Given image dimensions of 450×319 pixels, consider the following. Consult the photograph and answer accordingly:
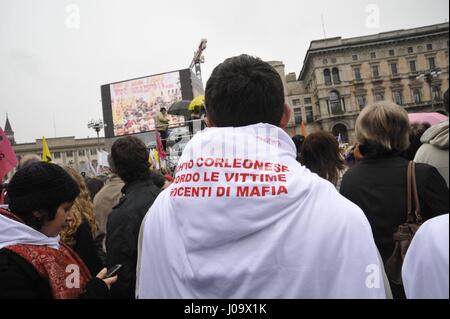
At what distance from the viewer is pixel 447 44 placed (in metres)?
0.66

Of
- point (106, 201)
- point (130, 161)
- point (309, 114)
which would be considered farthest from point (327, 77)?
point (130, 161)

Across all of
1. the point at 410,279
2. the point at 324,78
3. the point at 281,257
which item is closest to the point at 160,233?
the point at 281,257

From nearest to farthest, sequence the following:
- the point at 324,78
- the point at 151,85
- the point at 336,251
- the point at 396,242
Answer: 1. the point at 336,251
2. the point at 396,242
3. the point at 324,78
4. the point at 151,85

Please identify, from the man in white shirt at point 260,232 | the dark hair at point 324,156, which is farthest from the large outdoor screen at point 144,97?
the man in white shirt at point 260,232

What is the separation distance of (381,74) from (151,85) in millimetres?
31320

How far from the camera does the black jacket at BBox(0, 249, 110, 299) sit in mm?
1385

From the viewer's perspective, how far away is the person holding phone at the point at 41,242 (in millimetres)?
1474

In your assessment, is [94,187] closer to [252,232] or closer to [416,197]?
[416,197]

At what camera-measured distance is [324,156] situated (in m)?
2.71

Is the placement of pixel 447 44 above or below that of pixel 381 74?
below

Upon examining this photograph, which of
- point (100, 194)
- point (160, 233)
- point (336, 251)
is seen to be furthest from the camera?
point (100, 194)

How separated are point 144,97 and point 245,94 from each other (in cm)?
3962

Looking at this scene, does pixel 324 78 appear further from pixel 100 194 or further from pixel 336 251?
pixel 336 251

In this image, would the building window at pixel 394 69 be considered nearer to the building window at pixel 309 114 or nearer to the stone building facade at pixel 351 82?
the stone building facade at pixel 351 82
